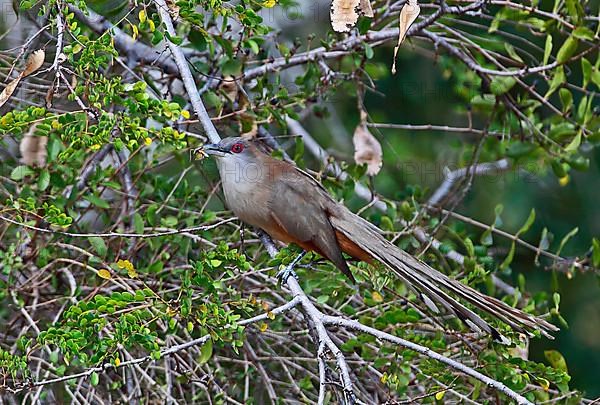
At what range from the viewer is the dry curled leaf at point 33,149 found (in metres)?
3.29

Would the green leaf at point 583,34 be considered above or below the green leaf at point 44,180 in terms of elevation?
above

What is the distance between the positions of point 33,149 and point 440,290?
4.97 ft

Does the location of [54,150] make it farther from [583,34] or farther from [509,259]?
[583,34]

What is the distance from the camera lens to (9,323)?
329cm

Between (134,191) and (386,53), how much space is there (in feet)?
11.5

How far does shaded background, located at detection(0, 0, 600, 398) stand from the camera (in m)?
6.21

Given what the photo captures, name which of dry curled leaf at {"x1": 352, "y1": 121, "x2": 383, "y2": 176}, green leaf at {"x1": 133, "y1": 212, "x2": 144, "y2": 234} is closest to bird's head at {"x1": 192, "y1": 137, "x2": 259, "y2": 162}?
green leaf at {"x1": 133, "y1": 212, "x2": 144, "y2": 234}

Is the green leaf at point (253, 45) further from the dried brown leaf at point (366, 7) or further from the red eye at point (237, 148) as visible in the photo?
the dried brown leaf at point (366, 7)

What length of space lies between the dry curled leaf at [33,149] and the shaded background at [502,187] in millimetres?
2874

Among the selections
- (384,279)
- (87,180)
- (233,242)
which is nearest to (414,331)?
(384,279)

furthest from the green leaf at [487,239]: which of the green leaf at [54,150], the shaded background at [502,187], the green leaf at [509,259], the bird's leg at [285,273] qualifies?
the shaded background at [502,187]

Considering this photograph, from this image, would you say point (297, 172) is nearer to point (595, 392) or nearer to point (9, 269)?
point (9, 269)

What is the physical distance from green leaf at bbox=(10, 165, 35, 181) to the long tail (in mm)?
1116

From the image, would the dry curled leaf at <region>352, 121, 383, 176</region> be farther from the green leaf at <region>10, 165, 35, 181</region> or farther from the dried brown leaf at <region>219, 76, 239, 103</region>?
the green leaf at <region>10, 165, 35, 181</region>
